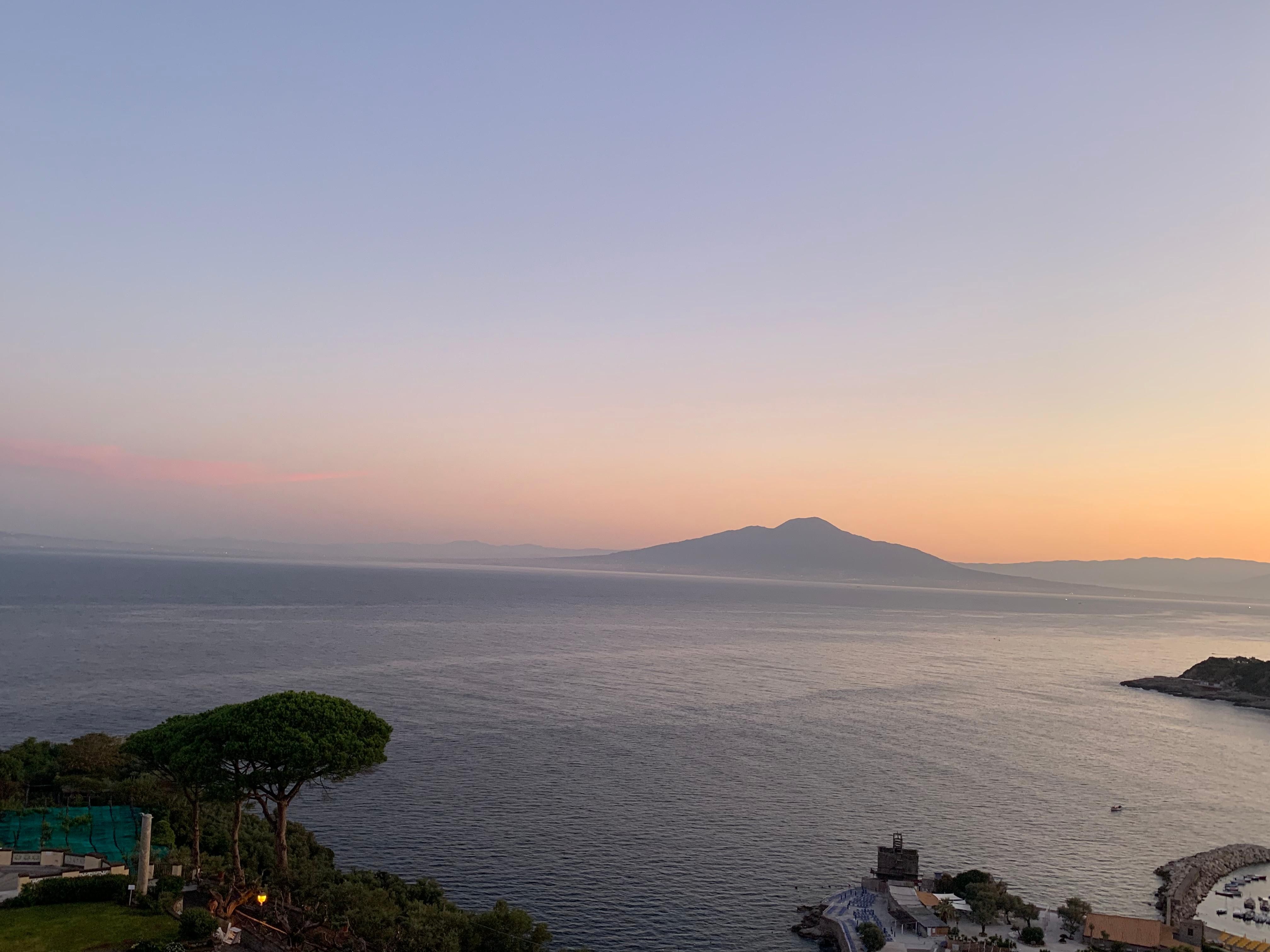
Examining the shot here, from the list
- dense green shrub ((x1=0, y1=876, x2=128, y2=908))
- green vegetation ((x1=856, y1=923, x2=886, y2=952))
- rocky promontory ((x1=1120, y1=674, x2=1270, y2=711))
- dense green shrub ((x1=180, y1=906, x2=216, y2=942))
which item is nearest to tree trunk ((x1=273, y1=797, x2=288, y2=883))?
dense green shrub ((x1=0, y1=876, x2=128, y2=908))

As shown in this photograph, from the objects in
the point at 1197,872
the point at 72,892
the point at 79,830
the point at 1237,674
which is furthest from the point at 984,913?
the point at 1237,674

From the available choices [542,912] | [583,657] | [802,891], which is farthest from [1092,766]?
[583,657]

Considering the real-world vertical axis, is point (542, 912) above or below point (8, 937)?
below

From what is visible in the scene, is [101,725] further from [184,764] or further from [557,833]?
[184,764]

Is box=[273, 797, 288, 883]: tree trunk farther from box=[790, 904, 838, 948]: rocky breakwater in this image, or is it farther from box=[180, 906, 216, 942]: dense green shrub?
box=[790, 904, 838, 948]: rocky breakwater

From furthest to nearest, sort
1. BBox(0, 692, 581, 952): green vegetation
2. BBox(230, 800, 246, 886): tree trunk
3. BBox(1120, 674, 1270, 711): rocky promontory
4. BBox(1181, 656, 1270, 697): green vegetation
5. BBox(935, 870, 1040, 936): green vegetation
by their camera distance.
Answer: BBox(1181, 656, 1270, 697): green vegetation
BBox(1120, 674, 1270, 711): rocky promontory
BBox(935, 870, 1040, 936): green vegetation
BBox(230, 800, 246, 886): tree trunk
BBox(0, 692, 581, 952): green vegetation

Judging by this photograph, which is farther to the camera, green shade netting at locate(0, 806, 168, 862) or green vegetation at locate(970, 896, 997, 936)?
green vegetation at locate(970, 896, 997, 936)
